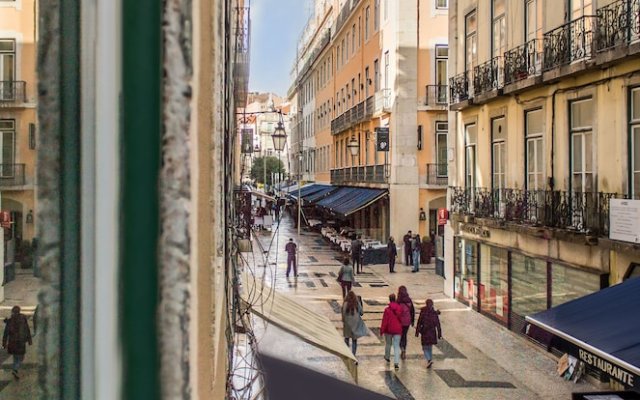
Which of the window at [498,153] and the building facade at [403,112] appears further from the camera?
the building facade at [403,112]

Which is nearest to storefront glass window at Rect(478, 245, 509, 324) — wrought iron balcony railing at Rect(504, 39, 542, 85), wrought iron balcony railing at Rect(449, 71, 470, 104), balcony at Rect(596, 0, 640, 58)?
wrought iron balcony railing at Rect(504, 39, 542, 85)

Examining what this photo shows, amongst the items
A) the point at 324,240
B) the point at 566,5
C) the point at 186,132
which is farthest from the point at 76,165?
the point at 324,240

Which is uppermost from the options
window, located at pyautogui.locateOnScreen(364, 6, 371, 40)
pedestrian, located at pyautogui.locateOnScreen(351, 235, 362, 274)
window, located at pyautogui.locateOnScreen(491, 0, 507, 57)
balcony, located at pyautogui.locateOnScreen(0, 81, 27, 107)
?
window, located at pyautogui.locateOnScreen(364, 6, 371, 40)

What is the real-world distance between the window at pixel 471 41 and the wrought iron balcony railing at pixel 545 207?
3.97 m

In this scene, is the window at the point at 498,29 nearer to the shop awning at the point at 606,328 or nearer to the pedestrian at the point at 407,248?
the shop awning at the point at 606,328

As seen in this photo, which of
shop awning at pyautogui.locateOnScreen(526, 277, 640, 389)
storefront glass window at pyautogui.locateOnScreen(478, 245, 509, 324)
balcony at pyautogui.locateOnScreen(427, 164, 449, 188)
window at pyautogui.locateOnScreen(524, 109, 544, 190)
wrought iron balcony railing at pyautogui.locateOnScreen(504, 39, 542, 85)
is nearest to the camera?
shop awning at pyautogui.locateOnScreen(526, 277, 640, 389)

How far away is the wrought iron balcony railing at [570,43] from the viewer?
13648mm

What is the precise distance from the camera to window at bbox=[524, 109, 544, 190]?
16.4 metres

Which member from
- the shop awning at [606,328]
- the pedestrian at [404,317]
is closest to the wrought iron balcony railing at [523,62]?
the pedestrian at [404,317]

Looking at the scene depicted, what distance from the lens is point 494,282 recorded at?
18.9m

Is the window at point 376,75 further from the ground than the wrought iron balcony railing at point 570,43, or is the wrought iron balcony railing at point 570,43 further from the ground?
the window at point 376,75

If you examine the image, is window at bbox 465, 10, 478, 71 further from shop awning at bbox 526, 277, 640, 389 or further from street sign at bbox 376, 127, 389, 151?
shop awning at bbox 526, 277, 640, 389

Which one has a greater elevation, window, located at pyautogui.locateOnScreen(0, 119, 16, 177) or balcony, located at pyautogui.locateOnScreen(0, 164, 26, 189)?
window, located at pyautogui.locateOnScreen(0, 119, 16, 177)

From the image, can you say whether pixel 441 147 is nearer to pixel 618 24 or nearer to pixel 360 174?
pixel 360 174
